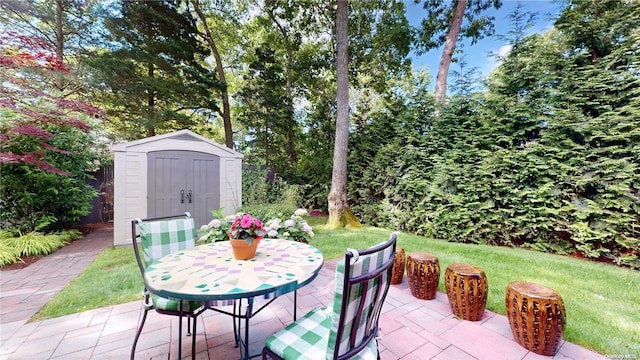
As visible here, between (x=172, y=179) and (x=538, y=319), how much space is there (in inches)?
226

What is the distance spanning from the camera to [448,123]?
5.10 m

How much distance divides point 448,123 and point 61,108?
774 centimetres

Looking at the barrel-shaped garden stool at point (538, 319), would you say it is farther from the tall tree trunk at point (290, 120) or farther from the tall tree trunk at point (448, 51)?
the tall tree trunk at point (290, 120)

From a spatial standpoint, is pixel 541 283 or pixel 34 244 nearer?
pixel 541 283

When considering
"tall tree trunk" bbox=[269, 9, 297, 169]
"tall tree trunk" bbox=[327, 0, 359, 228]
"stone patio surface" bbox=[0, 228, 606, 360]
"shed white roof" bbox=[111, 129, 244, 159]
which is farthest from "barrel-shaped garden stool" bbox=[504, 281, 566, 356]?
"tall tree trunk" bbox=[269, 9, 297, 169]

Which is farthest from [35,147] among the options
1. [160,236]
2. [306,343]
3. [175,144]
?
[306,343]

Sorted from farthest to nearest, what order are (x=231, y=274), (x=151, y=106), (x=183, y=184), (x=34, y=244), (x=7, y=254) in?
(x=151, y=106)
(x=183, y=184)
(x=34, y=244)
(x=7, y=254)
(x=231, y=274)

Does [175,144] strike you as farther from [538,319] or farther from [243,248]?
[538,319]

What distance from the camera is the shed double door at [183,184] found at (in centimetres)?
483

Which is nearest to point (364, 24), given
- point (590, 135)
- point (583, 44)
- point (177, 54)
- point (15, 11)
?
point (583, 44)

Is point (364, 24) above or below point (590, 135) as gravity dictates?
above

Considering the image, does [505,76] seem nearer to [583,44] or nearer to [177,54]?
[583,44]

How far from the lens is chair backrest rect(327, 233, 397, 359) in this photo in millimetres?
949

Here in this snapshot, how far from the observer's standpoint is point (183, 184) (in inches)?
202
